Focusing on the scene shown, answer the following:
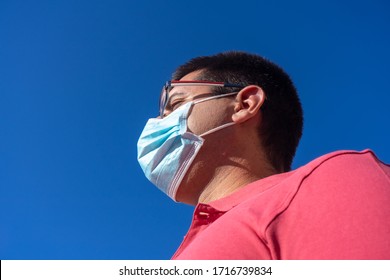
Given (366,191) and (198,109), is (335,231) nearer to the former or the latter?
(366,191)

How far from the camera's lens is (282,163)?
9.71 feet

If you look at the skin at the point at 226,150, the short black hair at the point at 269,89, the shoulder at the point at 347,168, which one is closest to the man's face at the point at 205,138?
the skin at the point at 226,150

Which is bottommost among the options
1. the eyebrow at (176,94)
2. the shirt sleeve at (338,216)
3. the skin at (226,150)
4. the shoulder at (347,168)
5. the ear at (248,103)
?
the shirt sleeve at (338,216)

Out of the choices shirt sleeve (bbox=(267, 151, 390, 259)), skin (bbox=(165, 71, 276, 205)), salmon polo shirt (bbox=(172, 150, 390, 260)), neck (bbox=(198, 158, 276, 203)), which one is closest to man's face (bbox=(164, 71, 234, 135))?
skin (bbox=(165, 71, 276, 205))

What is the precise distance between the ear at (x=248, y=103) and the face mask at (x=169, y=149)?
9 centimetres

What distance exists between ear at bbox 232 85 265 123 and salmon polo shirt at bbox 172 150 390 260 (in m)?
1.31

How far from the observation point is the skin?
2734 mm

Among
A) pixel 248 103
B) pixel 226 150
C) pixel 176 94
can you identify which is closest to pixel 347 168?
pixel 226 150

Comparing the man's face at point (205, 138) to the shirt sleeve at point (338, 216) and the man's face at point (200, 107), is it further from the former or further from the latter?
the shirt sleeve at point (338, 216)

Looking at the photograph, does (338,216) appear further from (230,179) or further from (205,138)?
(205,138)

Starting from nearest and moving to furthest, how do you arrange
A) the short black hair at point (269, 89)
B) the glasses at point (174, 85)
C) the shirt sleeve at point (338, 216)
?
1. the shirt sleeve at point (338, 216)
2. the short black hair at point (269, 89)
3. the glasses at point (174, 85)

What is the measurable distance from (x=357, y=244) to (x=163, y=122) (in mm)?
2274

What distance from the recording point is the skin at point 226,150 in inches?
108
